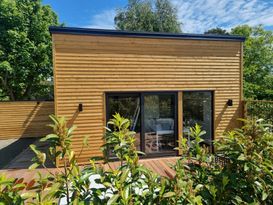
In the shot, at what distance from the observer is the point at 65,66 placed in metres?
5.99

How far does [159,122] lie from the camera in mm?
6883

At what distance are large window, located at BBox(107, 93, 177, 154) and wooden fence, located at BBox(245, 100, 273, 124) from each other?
8.59ft

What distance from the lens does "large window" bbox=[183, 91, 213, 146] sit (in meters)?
7.01

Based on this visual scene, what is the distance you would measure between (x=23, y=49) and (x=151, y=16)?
33.0 ft

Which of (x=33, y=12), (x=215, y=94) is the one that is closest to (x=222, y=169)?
(x=215, y=94)

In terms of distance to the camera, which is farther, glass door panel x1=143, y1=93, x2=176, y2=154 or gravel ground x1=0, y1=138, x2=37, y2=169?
gravel ground x1=0, y1=138, x2=37, y2=169

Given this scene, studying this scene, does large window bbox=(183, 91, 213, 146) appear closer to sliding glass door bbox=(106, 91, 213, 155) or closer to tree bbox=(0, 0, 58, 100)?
sliding glass door bbox=(106, 91, 213, 155)

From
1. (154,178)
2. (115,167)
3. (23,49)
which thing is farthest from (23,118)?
(154,178)

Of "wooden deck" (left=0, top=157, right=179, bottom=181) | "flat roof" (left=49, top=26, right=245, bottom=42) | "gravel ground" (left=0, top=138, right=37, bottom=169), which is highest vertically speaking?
"flat roof" (left=49, top=26, right=245, bottom=42)

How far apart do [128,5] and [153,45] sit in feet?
44.3

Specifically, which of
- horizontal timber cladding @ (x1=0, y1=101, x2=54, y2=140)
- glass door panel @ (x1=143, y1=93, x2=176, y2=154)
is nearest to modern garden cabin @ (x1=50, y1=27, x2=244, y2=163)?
glass door panel @ (x1=143, y1=93, x2=176, y2=154)

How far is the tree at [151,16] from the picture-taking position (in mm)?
17969

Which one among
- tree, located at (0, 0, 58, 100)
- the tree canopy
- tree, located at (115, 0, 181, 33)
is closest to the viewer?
tree, located at (0, 0, 58, 100)

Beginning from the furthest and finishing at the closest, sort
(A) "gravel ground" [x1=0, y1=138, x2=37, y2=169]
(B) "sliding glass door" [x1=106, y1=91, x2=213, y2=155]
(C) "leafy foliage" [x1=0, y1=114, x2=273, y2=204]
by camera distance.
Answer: (A) "gravel ground" [x1=0, y1=138, x2=37, y2=169]
(B) "sliding glass door" [x1=106, y1=91, x2=213, y2=155]
(C) "leafy foliage" [x1=0, y1=114, x2=273, y2=204]
